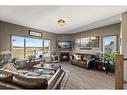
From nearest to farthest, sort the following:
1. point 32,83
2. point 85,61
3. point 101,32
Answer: point 32,83 < point 101,32 < point 85,61

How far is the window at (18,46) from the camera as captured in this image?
21.8 feet

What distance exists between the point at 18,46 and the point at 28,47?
0.86 m

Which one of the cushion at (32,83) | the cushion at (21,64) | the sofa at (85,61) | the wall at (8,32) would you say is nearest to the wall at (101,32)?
the sofa at (85,61)

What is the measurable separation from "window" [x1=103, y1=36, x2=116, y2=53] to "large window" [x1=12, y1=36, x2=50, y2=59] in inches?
171

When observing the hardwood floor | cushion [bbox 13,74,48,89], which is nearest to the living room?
the hardwood floor

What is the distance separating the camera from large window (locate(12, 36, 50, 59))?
6.78 m

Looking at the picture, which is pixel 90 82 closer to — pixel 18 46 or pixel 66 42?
pixel 18 46

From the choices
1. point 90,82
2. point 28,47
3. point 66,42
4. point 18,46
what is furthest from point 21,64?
point 66,42

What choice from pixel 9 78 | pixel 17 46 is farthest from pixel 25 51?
pixel 9 78

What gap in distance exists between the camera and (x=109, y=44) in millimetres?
6535

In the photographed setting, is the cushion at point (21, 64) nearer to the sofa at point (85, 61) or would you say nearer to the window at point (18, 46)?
the window at point (18, 46)

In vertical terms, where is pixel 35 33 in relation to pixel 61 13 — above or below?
below
